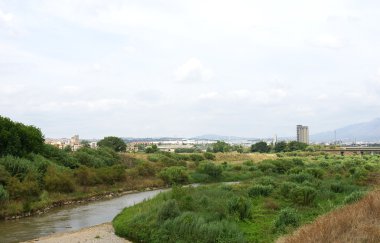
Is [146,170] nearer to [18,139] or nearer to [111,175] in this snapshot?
[111,175]

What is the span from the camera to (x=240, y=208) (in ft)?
82.8

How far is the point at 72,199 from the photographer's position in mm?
44531

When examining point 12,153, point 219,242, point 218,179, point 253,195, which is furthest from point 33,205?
point 218,179

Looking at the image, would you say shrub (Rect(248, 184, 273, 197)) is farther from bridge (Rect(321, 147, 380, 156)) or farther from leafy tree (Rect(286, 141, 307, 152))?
leafy tree (Rect(286, 141, 307, 152))

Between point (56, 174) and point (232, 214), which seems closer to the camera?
point (232, 214)

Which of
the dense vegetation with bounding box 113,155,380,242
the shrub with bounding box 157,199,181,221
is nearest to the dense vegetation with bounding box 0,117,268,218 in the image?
the dense vegetation with bounding box 113,155,380,242

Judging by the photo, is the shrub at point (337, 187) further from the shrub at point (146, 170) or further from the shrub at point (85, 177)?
the shrub at point (146, 170)

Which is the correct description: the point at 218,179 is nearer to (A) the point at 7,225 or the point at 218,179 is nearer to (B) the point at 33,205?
(B) the point at 33,205

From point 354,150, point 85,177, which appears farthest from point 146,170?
point 354,150

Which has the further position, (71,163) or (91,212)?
(71,163)

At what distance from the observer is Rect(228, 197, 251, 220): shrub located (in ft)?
81.9

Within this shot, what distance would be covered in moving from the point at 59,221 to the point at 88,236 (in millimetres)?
8150

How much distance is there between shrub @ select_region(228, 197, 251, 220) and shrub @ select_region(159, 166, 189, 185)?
34.5m

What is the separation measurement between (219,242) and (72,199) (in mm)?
27990
